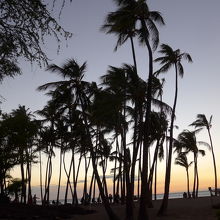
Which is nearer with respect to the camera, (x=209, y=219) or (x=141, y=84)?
(x=209, y=219)

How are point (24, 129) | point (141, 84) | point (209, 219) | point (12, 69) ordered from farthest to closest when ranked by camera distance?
point (24, 129), point (141, 84), point (209, 219), point (12, 69)

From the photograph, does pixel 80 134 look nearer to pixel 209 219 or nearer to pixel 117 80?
pixel 117 80

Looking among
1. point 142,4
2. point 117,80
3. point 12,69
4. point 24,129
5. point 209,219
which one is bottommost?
point 209,219

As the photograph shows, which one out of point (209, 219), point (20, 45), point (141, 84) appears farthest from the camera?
point (141, 84)

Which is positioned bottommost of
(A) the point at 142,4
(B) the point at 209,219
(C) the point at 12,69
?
(B) the point at 209,219

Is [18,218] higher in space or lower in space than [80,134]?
lower

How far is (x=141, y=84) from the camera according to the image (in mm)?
26266

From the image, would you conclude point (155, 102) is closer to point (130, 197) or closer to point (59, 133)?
point (130, 197)

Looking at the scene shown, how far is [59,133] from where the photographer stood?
141ft

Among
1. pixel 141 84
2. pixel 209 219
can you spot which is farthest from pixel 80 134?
pixel 209 219

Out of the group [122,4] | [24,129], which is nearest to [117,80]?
[122,4]

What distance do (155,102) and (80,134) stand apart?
1624 centimetres

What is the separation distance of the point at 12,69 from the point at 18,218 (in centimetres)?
1688

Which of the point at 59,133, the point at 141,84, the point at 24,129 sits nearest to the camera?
the point at 141,84
